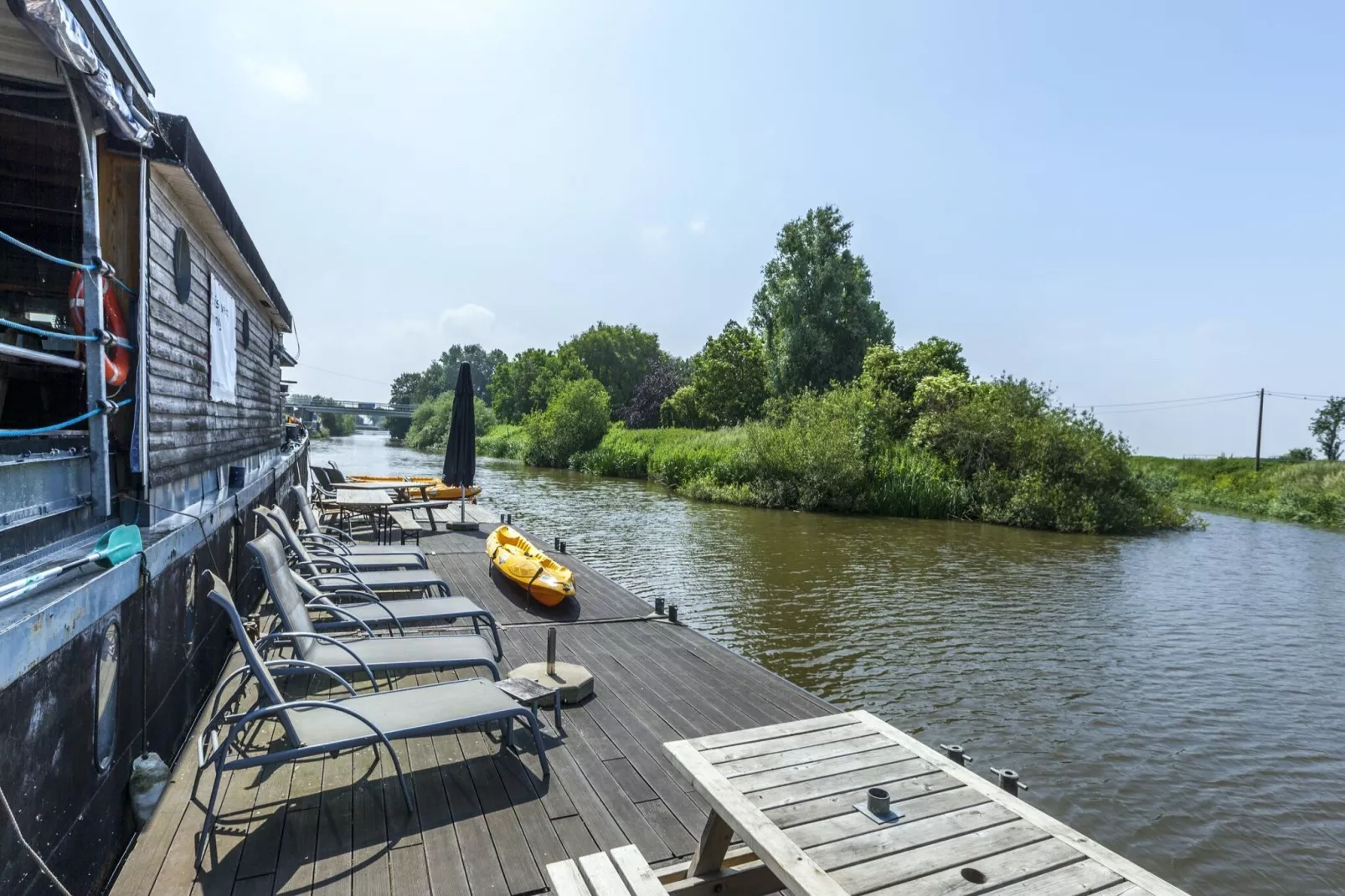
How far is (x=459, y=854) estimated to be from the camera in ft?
9.12

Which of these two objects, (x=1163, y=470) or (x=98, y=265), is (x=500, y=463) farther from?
(x=98, y=265)

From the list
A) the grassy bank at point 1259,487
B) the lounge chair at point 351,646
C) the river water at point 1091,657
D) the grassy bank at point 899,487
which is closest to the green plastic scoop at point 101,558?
the lounge chair at point 351,646

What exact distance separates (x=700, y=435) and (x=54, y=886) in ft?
Answer: 96.9

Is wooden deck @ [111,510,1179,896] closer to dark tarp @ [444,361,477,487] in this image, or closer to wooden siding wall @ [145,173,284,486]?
wooden siding wall @ [145,173,284,486]

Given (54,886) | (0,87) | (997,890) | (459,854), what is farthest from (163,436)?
(997,890)

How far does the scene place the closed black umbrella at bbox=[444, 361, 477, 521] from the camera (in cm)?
1095

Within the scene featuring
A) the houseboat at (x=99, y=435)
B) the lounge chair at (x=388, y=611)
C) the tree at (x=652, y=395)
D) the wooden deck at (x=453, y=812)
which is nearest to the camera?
the houseboat at (x=99, y=435)

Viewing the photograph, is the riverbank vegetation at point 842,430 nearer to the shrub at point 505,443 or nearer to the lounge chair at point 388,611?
the shrub at point 505,443

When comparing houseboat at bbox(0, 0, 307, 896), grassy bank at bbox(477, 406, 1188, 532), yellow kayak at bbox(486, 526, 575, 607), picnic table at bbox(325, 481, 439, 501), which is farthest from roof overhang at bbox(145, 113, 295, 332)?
grassy bank at bbox(477, 406, 1188, 532)

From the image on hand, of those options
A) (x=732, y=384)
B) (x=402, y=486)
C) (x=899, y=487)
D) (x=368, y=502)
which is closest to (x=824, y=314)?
(x=732, y=384)

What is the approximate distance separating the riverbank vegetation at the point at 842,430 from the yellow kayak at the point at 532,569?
15748mm

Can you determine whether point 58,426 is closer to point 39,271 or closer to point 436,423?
point 39,271

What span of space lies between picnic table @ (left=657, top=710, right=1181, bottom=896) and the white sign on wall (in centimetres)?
523

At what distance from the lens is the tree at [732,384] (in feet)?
135
